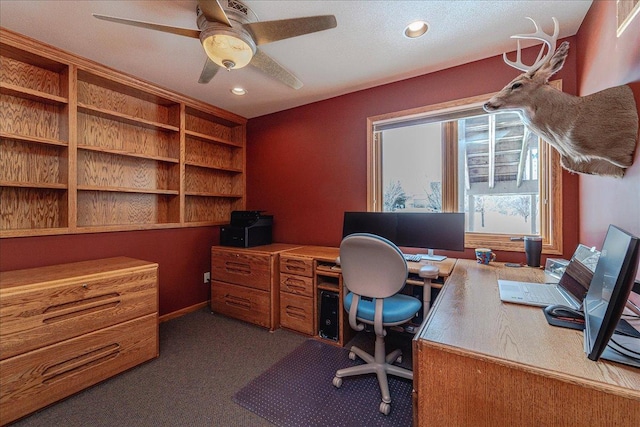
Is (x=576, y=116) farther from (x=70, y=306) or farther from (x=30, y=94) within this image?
(x=30, y=94)

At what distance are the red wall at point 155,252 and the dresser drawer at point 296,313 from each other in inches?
47.9

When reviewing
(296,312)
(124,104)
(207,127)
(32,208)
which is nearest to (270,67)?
(124,104)

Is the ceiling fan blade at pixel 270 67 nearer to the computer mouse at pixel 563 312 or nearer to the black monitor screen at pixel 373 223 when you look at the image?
the black monitor screen at pixel 373 223

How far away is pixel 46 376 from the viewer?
5.13ft

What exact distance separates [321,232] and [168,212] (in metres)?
1.75

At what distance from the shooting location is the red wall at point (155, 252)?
195cm

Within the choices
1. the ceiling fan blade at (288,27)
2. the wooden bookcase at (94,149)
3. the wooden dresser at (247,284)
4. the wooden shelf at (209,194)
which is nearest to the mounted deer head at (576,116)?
the ceiling fan blade at (288,27)

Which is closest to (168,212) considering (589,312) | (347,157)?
(347,157)

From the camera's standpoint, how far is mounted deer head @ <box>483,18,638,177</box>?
1.13m

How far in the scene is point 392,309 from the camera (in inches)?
67.9

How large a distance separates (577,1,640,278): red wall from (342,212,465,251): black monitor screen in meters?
0.73

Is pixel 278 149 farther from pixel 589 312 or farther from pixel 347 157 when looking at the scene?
pixel 589 312

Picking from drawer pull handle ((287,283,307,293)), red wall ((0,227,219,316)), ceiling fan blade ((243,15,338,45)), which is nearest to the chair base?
drawer pull handle ((287,283,307,293))

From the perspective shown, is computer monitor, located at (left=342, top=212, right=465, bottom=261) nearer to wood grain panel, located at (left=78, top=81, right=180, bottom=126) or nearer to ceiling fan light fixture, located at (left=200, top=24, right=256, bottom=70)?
ceiling fan light fixture, located at (left=200, top=24, right=256, bottom=70)
